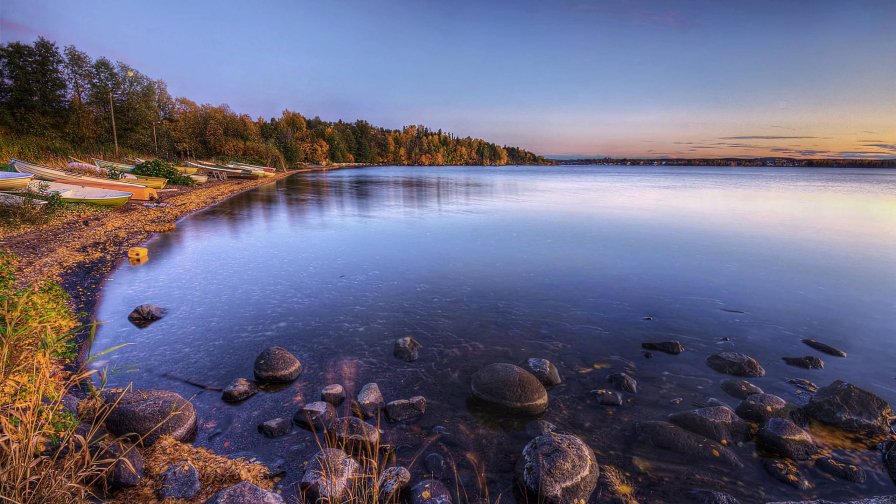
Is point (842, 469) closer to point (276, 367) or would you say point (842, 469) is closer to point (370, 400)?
point (370, 400)

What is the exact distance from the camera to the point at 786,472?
17.6 feet

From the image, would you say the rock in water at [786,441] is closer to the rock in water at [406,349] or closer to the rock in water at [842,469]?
the rock in water at [842,469]

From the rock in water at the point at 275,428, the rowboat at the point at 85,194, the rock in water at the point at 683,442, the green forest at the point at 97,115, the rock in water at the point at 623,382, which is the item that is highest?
the green forest at the point at 97,115

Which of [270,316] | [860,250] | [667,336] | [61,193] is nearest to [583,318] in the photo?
[667,336]

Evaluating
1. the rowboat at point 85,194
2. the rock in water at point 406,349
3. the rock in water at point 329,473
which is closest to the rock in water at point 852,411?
the rock in water at point 406,349

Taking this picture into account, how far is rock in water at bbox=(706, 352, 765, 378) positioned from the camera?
26.2 feet

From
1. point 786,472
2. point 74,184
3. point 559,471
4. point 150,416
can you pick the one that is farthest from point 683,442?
point 74,184

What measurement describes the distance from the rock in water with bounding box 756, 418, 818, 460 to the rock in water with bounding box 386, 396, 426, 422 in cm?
514

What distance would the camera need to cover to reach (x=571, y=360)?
8570 millimetres

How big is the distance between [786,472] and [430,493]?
486 cm

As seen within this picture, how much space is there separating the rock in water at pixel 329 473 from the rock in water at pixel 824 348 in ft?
35.3

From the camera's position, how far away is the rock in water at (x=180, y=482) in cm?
434

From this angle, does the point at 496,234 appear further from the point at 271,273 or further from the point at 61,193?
the point at 61,193

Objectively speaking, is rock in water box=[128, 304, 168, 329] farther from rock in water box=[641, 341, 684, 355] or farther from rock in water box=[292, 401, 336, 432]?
rock in water box=[641, 341, 684, 355]
